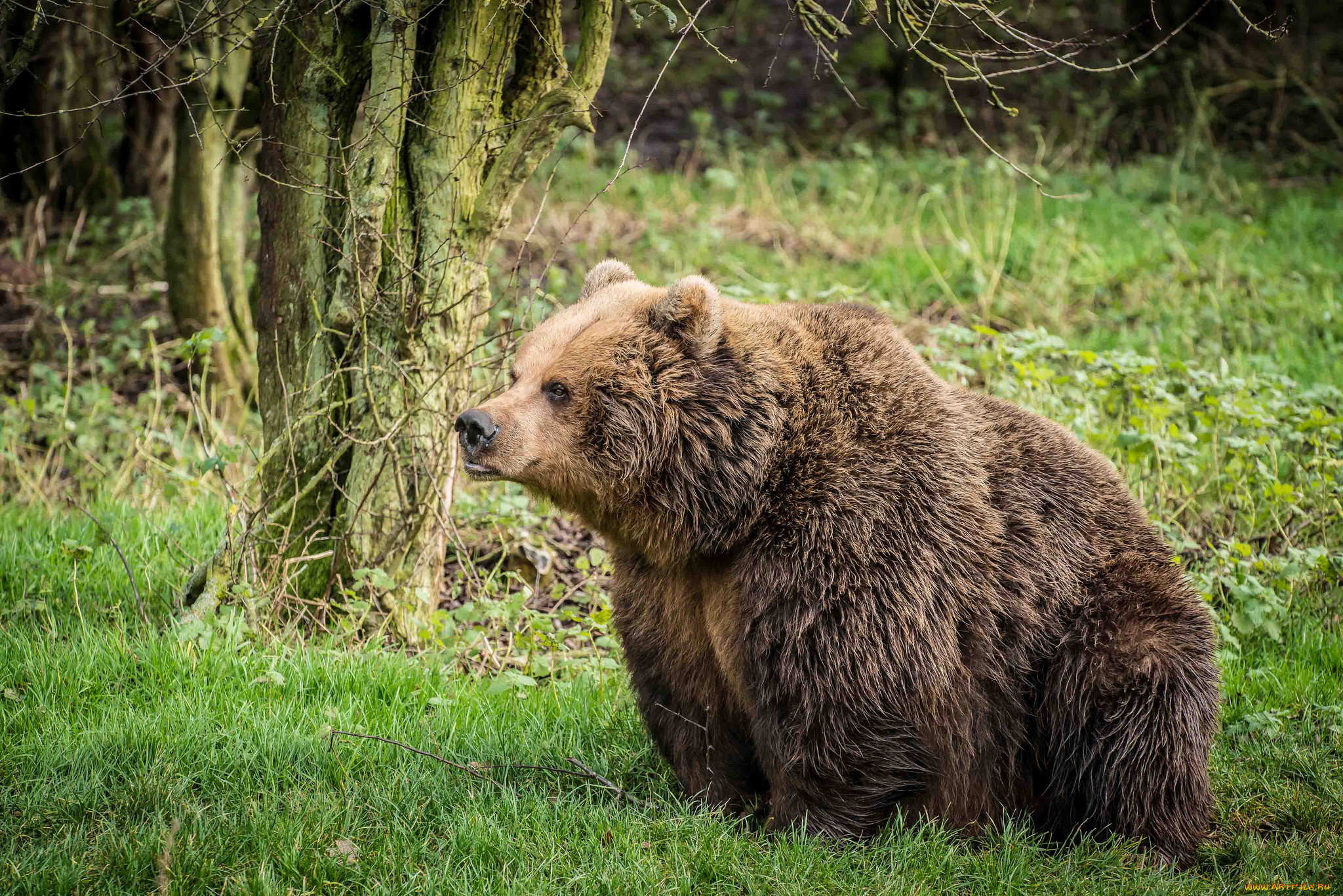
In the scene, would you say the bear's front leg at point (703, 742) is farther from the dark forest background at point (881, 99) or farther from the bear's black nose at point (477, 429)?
the dark forest background at point (881, 99)

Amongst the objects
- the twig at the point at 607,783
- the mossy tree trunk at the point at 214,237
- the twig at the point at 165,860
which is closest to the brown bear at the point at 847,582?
the twig at the point at 607,783

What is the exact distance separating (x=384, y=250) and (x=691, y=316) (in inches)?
70.7

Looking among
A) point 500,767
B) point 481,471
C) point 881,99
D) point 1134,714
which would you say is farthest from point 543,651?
point 881,99

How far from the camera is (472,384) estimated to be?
5.67 metres

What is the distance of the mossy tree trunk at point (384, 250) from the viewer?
195 inches

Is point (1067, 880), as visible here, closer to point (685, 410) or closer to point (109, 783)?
point (685, 410)

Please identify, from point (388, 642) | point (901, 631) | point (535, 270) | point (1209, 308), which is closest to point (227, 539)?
point (388, 642)

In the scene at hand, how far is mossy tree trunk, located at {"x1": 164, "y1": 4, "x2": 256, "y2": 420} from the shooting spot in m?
8.41

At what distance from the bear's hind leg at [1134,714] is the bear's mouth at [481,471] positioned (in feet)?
6.88

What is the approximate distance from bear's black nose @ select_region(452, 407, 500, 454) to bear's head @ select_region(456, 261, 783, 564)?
49 mm

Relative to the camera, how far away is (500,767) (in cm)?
429

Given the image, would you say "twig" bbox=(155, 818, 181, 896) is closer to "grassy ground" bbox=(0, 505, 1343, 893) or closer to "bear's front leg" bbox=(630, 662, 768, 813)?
"grassy ground" bbox=(0, 505, 1343, 893)

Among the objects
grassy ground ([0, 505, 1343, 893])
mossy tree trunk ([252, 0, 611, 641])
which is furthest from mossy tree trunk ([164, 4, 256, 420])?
grassy ground ([0, 505, 1343, 893])

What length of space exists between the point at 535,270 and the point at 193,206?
9.49 feet
